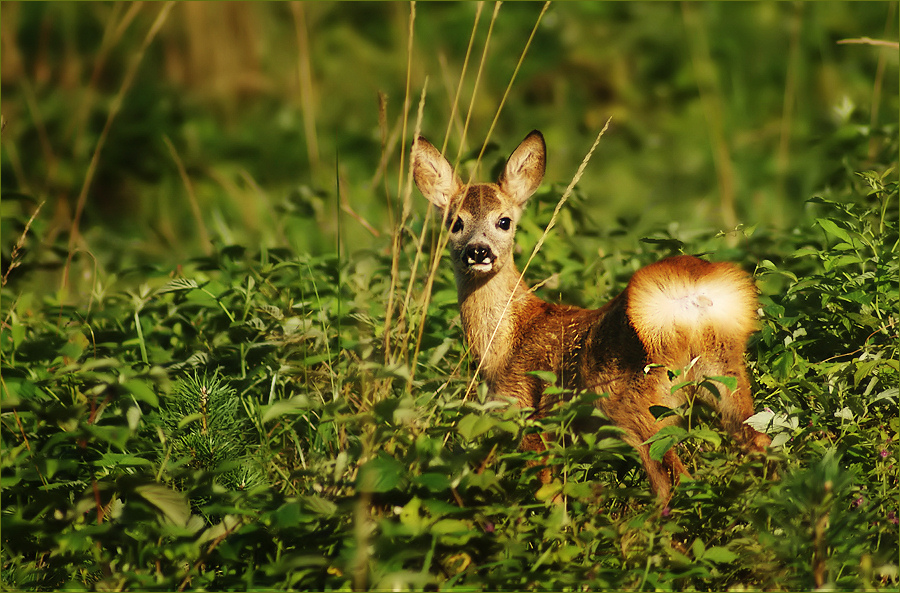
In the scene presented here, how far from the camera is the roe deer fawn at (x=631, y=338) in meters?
2.92

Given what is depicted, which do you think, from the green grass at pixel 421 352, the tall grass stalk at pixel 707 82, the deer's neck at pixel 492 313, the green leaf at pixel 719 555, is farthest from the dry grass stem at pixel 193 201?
the tall grass stalk at pixel 707 82

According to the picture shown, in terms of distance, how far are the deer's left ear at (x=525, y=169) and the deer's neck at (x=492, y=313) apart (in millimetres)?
381

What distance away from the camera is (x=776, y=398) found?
10.3 ft

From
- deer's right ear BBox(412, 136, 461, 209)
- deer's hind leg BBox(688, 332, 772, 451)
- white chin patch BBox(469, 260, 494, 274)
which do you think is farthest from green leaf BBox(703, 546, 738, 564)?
deer's right ear BBox(412, 136, 461, 209)

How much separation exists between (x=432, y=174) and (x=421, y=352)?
3.10ft

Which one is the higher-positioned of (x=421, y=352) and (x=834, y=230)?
(x=834, y=230)

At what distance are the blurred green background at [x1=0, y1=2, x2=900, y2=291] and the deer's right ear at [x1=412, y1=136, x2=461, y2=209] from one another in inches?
62.5

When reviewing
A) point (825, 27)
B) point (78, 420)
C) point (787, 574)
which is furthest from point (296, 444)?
point (825, 27)

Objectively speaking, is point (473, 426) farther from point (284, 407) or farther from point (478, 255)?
point (478, 255)

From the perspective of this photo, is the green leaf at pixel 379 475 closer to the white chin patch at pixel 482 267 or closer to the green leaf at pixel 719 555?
the green leaf at pixel 719 555

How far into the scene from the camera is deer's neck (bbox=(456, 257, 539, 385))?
3643mm

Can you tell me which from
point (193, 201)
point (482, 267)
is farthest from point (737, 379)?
point (193, 201)

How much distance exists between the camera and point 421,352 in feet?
11.8

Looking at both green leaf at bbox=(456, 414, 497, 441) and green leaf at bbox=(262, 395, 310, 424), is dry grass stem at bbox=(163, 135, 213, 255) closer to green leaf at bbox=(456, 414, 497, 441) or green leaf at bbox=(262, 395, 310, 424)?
green leaf at bbox=(262, 395, 310, 424)
